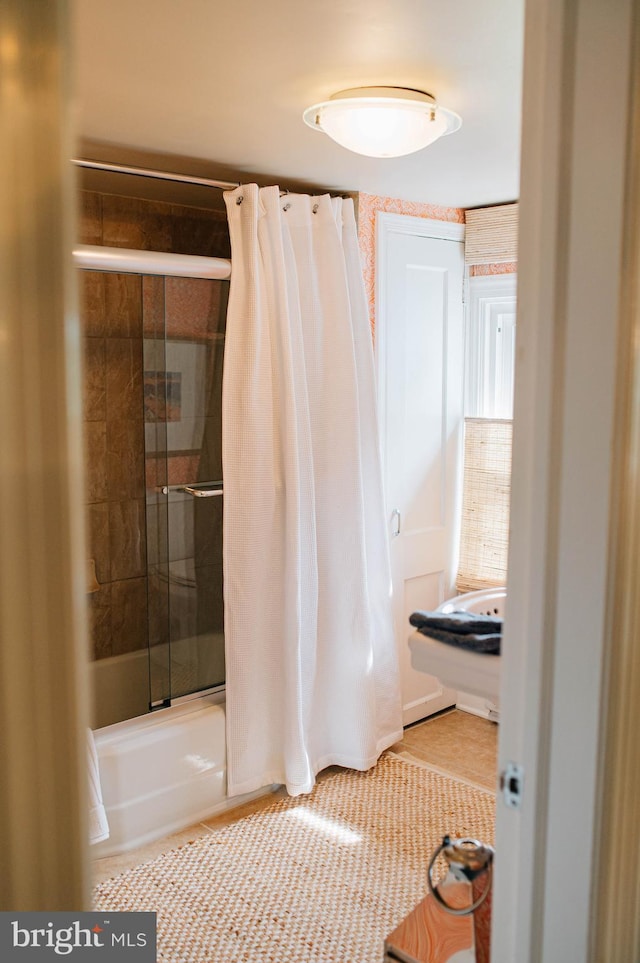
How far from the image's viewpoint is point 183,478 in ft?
10.0

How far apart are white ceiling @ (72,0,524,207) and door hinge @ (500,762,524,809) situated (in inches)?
48.3

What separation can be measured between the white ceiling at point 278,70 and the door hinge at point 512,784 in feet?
4.03

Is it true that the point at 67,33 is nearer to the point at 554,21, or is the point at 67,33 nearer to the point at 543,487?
the point at 554,21

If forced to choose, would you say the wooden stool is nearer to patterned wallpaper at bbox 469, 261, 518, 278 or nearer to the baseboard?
the baseboard

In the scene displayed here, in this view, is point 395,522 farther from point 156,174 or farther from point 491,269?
point 156,174

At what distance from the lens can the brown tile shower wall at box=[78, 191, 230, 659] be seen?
3504 mm

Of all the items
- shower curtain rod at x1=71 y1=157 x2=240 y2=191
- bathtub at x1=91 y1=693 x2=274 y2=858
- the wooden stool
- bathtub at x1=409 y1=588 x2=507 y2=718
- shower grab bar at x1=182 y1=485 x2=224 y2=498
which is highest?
shower curtain rod at x1=71 y1=157 x2=240 y2=191

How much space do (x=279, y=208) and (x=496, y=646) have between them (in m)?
2.02

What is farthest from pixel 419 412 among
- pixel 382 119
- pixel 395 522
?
pixel 382 119

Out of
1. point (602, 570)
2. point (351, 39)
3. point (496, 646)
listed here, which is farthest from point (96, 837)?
point (351, 39)

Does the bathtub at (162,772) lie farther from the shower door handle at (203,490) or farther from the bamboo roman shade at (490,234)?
the bamboo roman shade at (490,234)

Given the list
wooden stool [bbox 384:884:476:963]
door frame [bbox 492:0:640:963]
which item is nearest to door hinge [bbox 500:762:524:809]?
door frame [bbox 492:0:640:963]

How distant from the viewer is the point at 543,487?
1.21 meters

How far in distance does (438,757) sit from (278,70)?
2.71 m
